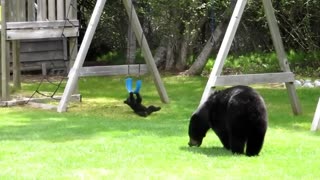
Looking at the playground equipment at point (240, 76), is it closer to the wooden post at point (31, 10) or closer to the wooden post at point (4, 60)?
the wooden post at point (31, 10)

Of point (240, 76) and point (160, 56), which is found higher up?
point (240, 76)

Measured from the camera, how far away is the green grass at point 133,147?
731cm

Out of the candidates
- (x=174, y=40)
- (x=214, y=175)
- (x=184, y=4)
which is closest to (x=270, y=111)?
(x=214, y=175)

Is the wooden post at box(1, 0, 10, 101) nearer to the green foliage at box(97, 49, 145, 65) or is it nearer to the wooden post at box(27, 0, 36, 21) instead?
the wooden post at box(27, 0, 36, 21)

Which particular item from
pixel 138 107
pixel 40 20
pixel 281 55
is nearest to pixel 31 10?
pixel 40 20

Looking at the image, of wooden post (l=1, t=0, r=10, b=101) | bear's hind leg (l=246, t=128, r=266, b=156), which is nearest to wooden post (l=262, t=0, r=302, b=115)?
bear's hind leg (l=246, t=128, r=266, b=156)

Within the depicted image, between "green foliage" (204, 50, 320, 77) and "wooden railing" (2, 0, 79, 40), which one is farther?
"green foliage" (204, 50, 320, 77)

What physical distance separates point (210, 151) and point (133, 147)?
106 centimetres

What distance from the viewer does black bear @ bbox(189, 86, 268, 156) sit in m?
8.15

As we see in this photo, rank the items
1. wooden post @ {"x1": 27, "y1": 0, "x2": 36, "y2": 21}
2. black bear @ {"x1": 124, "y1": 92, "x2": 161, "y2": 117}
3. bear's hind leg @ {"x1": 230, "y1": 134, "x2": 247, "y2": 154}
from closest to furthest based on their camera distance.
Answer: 1. bear's hind leg @ {"x1": 230, "y1": 134, "x2": 247, "y2": 154}
2. black bear @ {"x1": 124, "y1": 92, "x2": 161, "y2": 117}
3. wooden post @ {"x1": 27, "y1": 0, "x2": 36, "y2": 21}

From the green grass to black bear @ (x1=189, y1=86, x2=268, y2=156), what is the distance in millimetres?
195

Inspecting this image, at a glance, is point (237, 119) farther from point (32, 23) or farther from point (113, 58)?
point (113, 58)

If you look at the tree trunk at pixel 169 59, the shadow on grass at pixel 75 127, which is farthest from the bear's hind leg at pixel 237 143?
the tree trunk at pixel 169 59

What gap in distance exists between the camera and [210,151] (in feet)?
28.7
